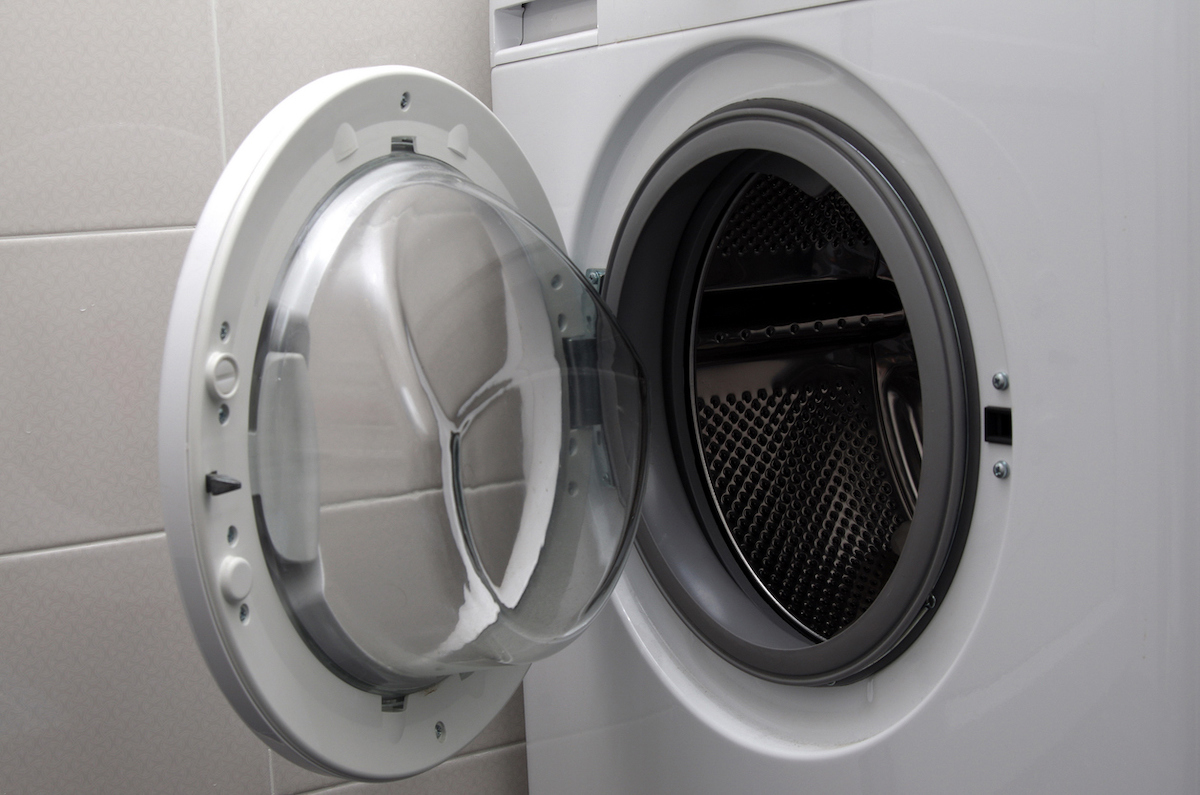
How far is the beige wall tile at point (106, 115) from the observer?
3.09ft

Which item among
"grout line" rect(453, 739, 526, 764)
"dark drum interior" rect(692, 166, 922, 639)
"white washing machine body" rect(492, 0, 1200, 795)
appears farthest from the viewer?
"grout line" rect(453, 739, 526, 764)

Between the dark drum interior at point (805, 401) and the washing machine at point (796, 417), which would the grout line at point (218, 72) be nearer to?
the washing machine at point (796, 417)

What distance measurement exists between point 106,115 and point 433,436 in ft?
1.92

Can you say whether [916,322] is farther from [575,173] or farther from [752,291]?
[575,173]

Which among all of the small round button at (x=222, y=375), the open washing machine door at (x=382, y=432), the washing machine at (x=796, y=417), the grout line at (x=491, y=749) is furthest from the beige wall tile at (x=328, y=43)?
the grout line at (x=491, y=749)

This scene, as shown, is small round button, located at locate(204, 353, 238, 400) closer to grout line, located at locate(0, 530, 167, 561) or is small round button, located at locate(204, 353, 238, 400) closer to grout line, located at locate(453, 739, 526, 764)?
grout line, located at locate(0, 530, 167, 561)

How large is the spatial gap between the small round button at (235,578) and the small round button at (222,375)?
0.10m

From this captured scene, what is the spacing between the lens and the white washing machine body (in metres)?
0.55

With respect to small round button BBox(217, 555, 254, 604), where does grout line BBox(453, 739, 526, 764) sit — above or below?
below

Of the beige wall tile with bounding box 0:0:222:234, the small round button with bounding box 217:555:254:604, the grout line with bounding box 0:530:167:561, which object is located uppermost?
the beige wall tile with bounding box 0:0:222:234

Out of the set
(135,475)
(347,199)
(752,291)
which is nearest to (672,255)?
(752,291)

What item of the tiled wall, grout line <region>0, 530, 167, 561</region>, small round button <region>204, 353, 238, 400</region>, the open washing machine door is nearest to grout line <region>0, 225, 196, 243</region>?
the tiled wall

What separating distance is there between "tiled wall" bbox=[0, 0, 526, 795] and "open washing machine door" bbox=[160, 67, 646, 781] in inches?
16.5

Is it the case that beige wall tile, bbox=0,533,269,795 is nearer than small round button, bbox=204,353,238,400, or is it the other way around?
small round button, bbox=204,353,238,400
